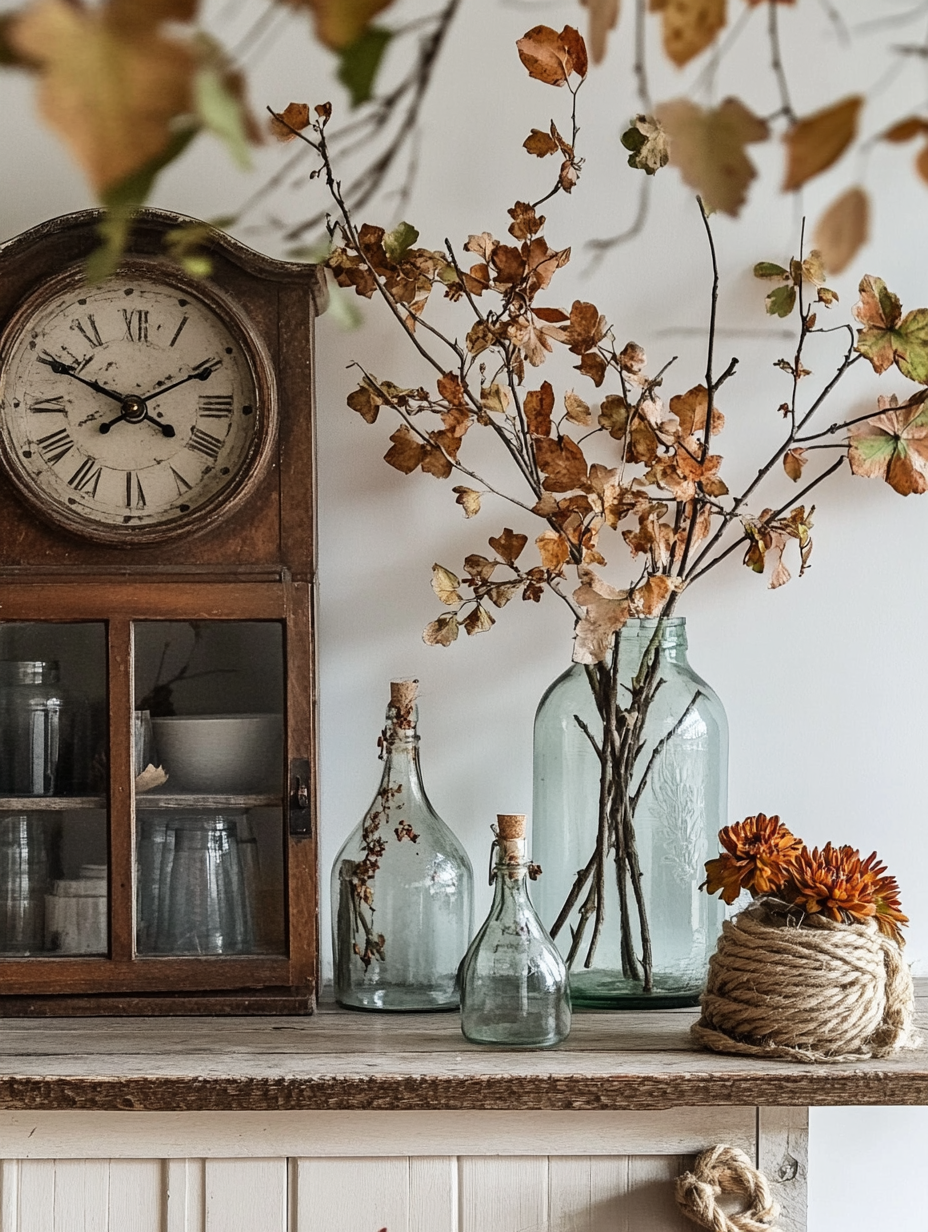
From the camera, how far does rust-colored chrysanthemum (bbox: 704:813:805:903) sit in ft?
3.80

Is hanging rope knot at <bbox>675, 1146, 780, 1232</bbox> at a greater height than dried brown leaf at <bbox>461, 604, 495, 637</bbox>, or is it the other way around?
dried brown leaf at <bbox>461, 604, 495, 637</bbox>

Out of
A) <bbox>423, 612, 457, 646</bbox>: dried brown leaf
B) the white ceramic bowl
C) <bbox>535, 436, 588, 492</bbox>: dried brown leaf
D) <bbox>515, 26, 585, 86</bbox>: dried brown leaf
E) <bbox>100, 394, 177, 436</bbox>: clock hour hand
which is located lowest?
the white ceramic bowl

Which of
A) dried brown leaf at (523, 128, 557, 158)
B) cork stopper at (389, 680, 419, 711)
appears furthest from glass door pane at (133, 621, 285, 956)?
dried brown leaf at (523, 128, 557, 158)

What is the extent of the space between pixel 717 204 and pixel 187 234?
0.51 feet

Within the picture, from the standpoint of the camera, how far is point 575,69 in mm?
1260

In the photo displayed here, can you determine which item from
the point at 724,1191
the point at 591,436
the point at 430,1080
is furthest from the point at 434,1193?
the point at 591,436

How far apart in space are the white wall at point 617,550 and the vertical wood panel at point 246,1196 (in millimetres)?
422

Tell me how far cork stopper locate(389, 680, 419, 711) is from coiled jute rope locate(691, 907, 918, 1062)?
0.40 m

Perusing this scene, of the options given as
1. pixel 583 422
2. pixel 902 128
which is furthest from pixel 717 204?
pixel 583 422

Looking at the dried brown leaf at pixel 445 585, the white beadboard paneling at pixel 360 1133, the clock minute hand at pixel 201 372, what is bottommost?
the white beadboard paneling at pixel 360 1133

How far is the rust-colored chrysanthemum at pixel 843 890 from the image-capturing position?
114 centimetres

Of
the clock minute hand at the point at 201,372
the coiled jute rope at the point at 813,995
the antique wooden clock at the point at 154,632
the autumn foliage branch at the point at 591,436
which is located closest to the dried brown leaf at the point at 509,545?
the autumn foliage branch at the point at 591,436

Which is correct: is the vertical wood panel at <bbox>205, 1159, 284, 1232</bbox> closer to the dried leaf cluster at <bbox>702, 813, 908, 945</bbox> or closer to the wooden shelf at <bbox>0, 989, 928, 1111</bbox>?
the wooden shelf at <bbox>0, 989, 928, 1111</bbox>

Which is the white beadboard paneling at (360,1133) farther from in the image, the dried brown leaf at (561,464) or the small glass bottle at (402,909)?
the dried brown leaf at (561,464)
